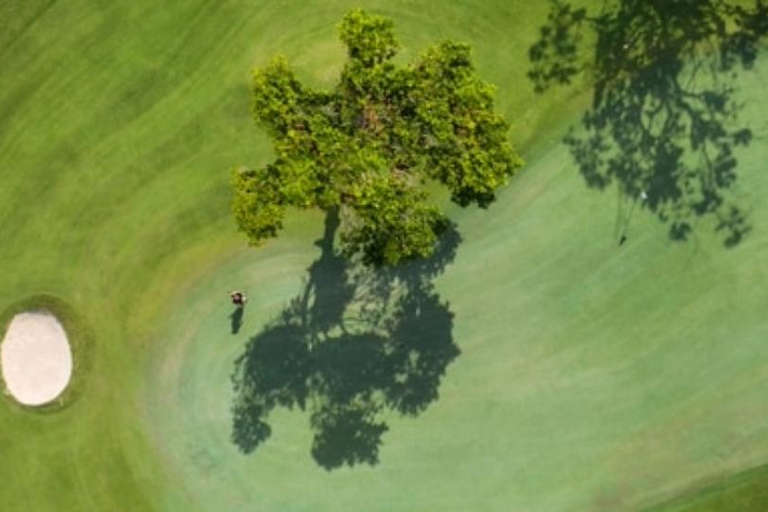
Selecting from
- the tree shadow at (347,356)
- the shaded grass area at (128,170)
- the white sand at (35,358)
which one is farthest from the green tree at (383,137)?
the white sand at (35,358)

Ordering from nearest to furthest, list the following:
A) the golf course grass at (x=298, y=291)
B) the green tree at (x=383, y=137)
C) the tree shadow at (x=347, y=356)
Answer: the green tree at (x=383, y=137)
the golf course grass at (x=298, y=291)
the tree shadow at (x=347, y=356)

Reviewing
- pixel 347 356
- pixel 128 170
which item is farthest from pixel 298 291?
pixel 128 170

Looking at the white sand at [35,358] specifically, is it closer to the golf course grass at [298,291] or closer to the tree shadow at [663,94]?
the golf course grass at [298,291]

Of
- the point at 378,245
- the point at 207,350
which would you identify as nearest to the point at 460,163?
the point at 378,245

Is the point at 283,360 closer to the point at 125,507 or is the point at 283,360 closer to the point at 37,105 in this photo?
the point at 125,507

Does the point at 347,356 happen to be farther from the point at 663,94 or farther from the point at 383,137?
the point at 663,94

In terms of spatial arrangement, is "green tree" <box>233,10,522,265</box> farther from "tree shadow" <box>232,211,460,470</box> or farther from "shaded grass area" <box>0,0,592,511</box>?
"shaded grass area" <box>0,0,592,511</box>

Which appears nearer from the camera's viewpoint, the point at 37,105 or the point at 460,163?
the point at 460,163
